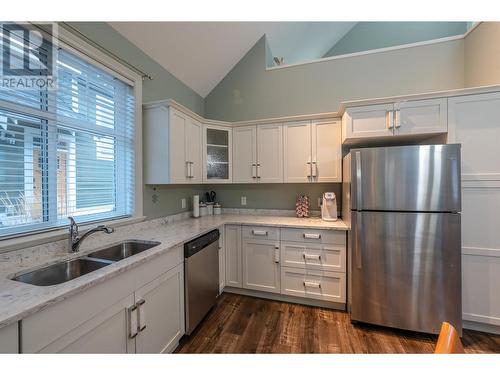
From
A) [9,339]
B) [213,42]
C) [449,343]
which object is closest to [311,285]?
[449,343]

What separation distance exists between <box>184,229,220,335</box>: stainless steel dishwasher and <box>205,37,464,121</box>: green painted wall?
6.36ft

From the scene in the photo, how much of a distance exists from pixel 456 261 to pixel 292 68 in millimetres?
2771

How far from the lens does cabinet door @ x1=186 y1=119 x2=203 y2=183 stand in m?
2.46

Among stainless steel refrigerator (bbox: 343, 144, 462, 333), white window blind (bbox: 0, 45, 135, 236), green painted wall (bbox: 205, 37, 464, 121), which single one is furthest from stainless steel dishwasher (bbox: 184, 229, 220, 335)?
green painted wall (bbox: 205, 37, 464, 121)

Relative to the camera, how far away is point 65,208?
1.59 meters

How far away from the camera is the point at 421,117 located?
6.46 feet

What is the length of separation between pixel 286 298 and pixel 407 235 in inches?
54.7

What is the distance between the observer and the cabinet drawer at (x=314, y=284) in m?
2.21

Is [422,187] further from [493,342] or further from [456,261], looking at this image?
[493,342]

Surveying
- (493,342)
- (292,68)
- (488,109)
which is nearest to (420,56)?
(488,109)

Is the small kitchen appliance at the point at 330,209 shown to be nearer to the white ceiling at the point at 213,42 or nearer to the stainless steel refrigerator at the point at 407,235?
the stainless steel refrigerator at the point at 407,235

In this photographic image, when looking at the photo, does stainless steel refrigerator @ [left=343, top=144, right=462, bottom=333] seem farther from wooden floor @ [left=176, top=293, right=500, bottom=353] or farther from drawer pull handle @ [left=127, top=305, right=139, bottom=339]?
drawer pull handle @ [left=127, top=305, right=139, bottom=339]

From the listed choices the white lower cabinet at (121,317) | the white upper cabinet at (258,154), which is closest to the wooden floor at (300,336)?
the white lower cabinet at (121,317)

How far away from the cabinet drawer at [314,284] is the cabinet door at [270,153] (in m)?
1.12
